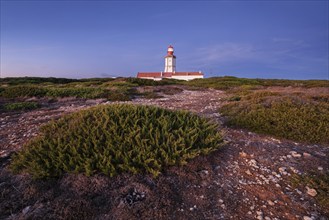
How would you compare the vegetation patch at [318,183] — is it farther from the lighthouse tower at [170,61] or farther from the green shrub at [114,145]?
the lighthouse tower at [170,61]

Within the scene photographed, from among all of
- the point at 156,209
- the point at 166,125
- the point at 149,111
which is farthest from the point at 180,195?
the point at 149,111

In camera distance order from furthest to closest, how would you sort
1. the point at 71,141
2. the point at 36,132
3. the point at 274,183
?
the point at 36,132, the point at 71,141, the point at 274,183

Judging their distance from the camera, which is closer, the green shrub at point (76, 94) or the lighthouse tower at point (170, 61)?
the green shrub at point (76, 94)

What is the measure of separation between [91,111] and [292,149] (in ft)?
16.6

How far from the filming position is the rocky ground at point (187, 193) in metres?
3.83

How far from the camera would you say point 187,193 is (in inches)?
169

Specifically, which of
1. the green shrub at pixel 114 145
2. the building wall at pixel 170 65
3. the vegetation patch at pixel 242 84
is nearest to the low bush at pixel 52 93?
the green shrub at pixel 114 145

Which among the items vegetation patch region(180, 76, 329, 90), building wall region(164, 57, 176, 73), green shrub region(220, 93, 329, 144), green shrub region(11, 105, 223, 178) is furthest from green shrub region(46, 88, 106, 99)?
building wall region(164, 57, 176, 73)

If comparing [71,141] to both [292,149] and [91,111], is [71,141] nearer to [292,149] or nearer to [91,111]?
[91,111]

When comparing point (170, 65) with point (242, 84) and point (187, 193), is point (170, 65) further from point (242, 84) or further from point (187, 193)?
point (187, 193)

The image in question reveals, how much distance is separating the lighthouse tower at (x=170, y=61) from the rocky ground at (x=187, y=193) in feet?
331

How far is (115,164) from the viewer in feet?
15.6

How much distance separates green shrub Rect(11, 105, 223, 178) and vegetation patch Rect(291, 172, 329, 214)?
1.63m

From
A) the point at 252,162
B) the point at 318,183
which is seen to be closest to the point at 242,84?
the point at 252,162
